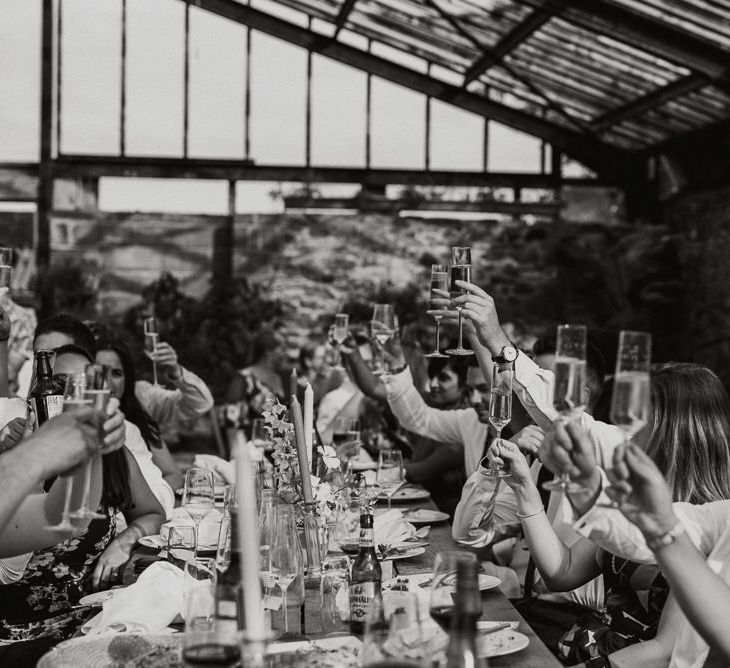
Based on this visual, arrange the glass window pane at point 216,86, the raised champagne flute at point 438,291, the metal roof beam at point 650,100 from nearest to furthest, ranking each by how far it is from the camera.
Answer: the raised champagne flute at point 438,291 → the metal roof beam at point 650,100 → the glass window pane at point 216,86

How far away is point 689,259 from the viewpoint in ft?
31.6

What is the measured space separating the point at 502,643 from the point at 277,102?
9501mm

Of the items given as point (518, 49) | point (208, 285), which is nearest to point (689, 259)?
point (518, 49)

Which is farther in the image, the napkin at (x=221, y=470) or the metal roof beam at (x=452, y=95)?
the metal roof beam at (x=452, y=95)

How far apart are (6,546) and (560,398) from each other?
120cm

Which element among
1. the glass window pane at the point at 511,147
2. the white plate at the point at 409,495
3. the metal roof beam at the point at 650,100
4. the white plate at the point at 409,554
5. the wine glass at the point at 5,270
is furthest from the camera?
the glass window pane at the point at 511,147

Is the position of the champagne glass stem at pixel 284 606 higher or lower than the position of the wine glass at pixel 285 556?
lower

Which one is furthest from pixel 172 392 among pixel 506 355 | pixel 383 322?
pixel 506 355

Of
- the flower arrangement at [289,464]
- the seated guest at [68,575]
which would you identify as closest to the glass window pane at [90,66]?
the seated guest at [68,575]

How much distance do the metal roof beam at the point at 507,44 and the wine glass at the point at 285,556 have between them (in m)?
6.85

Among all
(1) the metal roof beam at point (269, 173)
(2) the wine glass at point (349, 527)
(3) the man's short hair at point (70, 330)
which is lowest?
(2) the wine glass at point (349, 527)

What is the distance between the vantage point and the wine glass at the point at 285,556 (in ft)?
6.84

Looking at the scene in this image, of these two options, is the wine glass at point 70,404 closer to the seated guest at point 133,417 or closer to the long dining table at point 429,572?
the long dining table at point 429,572

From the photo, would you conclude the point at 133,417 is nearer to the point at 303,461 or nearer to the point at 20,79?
the point at 303,461
